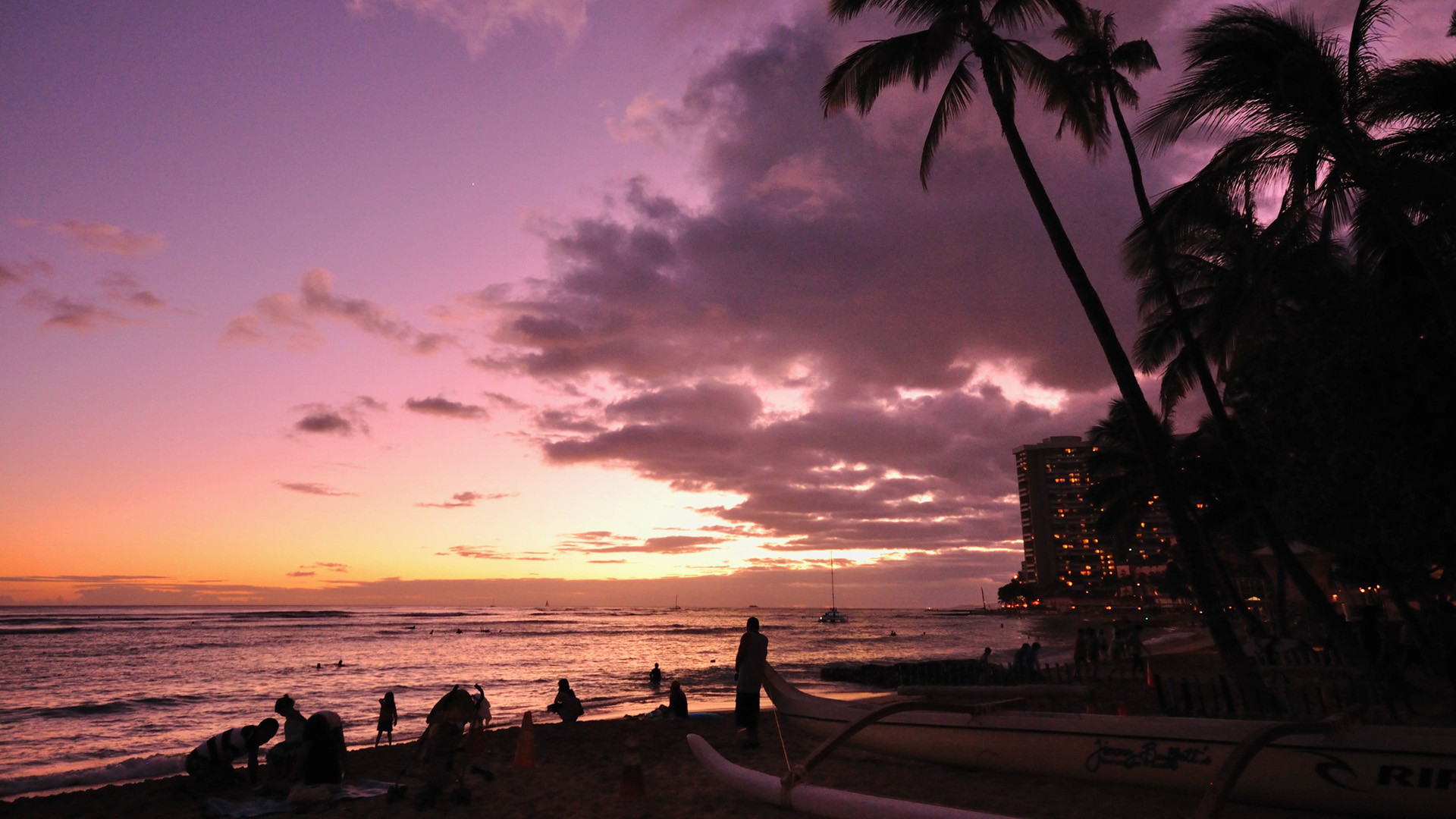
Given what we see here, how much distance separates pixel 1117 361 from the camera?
40.8 feet

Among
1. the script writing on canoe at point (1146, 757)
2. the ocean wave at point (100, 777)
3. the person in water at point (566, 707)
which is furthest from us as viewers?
the person in water at point (566, 707)

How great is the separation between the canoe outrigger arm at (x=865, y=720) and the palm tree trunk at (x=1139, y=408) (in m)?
4.52

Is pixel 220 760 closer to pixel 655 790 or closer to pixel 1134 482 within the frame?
pixel 655 790

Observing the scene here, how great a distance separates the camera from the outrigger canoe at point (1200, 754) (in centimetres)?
654

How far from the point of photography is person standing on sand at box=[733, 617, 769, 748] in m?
11.2

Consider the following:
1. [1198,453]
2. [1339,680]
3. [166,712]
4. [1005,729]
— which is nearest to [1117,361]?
[1005,729]

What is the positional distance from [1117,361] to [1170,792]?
6983 millimetres

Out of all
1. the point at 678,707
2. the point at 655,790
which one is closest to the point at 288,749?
the point at 655,790

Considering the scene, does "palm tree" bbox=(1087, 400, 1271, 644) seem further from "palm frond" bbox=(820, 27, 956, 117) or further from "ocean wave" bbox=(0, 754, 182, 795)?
"ocean wave" bbox=(0, 754, 182, 795)

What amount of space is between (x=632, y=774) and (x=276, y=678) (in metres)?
32.0

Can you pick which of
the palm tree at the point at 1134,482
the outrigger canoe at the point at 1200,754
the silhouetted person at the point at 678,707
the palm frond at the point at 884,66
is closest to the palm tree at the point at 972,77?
the palm frond at the point at 884,66

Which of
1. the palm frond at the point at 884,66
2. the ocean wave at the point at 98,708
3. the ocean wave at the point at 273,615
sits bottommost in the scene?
the ocean wave at the point at 273,615

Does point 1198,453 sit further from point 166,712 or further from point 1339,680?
point 166,712

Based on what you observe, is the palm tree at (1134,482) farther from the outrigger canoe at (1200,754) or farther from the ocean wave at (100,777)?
the ocean wave at (100,777)
